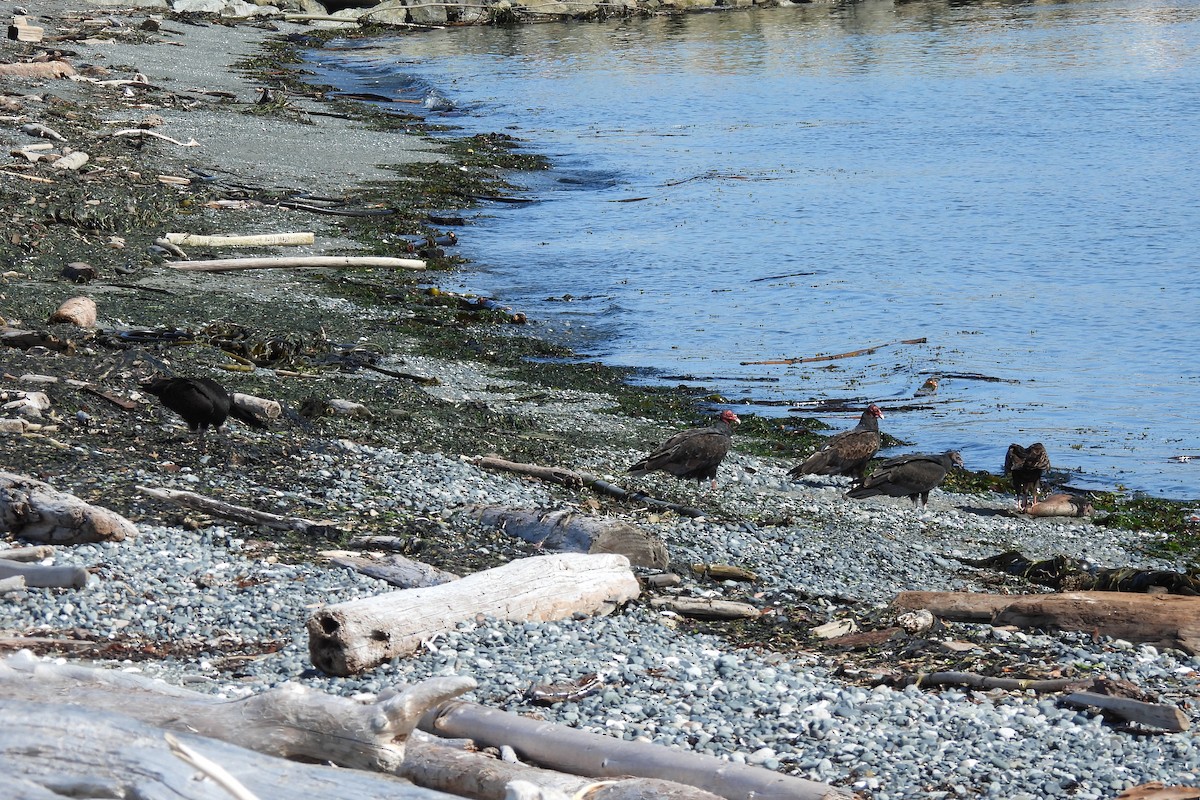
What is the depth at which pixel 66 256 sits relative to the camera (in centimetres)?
1772

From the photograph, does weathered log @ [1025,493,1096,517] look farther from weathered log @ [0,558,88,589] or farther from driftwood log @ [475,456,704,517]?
weathered log @ [0,558,88,589]

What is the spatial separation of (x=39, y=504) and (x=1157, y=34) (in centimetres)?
6227

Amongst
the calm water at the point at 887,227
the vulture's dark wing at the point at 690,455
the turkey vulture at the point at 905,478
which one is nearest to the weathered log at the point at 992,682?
the vulture's dark wing at the point at 690,455

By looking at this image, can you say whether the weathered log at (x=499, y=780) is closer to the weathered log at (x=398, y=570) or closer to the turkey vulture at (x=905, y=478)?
the weathered log at (x=398, y=570)

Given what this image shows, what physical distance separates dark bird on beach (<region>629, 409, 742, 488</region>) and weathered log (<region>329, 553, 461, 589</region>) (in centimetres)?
396

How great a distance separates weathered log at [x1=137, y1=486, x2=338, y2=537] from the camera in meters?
9.04

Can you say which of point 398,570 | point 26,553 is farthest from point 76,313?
point 398,570

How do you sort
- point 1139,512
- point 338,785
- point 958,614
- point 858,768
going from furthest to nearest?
point 1139,512 → point 958,614 → point 858,768 → point 338,785

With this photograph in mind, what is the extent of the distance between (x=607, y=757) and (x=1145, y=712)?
125 inches

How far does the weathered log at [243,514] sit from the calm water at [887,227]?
8338 millimetres

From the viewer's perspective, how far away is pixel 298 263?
19531 millimetres

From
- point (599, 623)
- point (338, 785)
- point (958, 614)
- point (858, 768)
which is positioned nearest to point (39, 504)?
point (599, 623)

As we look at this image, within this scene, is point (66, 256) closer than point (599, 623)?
No

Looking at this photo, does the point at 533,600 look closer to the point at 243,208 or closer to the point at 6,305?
the point at 6,305
